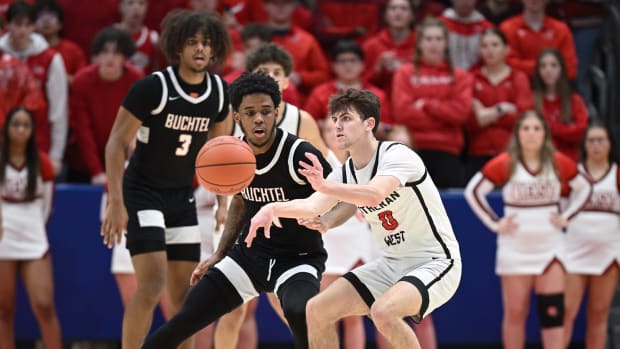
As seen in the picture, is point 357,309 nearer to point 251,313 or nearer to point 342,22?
point 251,313

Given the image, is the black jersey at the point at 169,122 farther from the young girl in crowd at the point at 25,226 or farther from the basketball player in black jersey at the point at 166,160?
the young girl in crowd at the point at 25,226

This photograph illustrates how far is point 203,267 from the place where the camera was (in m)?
5.95

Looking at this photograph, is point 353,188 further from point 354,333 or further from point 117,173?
point 354,333

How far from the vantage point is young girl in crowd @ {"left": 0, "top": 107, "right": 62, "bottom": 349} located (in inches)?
324

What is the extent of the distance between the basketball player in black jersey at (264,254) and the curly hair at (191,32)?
2.07ft

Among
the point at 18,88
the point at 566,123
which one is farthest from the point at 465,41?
the point at 18,88

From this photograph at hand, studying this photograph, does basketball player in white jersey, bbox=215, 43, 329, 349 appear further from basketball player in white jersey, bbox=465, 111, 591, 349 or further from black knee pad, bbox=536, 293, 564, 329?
black knee pad, bbox=536, 293, 564, 329

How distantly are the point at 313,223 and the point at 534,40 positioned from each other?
5391 mm

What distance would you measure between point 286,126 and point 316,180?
1.79 m

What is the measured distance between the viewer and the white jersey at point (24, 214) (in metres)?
8.25

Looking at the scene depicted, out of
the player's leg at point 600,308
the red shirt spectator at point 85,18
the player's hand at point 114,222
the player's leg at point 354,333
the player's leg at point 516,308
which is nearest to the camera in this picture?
the player's hand at point 114,222

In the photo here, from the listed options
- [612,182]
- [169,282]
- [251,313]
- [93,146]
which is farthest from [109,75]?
[612,182]

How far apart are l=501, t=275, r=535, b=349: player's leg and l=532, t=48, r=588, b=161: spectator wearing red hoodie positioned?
1.78 meters

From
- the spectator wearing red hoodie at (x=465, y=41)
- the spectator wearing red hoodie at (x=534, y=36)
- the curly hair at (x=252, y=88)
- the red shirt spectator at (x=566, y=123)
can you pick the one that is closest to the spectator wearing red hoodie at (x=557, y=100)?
the red shirt spectator at (x=566, y=123)
